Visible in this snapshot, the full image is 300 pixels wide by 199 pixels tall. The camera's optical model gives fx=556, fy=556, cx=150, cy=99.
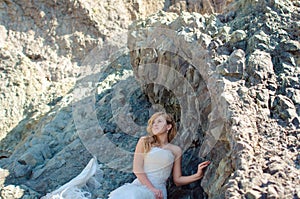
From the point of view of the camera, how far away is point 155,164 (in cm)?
452

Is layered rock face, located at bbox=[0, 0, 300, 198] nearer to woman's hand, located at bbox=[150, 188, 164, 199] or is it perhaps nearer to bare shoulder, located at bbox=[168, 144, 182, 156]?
bare shoulder, located at bbox=[168, 144, 182, 156]

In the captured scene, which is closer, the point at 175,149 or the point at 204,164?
the point at 204,164

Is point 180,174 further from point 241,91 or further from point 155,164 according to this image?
point 241,91

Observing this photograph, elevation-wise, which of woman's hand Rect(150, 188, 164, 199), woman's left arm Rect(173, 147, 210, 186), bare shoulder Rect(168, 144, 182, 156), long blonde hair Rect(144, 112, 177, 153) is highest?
long blonde hair Rect(144, 112, 177, 153)

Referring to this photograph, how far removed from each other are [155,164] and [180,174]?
22 cm

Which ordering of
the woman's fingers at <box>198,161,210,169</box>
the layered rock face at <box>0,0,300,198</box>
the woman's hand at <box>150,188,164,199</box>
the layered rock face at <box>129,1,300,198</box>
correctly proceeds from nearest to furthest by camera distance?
the layered rock face at <box>129,1,300,198</box> < the layered rock face at <box>0,0,300,198</box> < the woman's fingers at <box>198,161,210,169</box> < the woman's hand at <box>150,188,164,199</box>

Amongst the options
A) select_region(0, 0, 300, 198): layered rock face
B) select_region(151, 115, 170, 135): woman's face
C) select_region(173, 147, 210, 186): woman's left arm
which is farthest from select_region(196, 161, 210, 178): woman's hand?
select_region(151, 115, 170, 135): woman's face

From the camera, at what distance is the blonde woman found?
4.40 m

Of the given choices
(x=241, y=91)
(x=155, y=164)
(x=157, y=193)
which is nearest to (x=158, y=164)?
(x=155, y=164)

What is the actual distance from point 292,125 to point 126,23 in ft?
20.1

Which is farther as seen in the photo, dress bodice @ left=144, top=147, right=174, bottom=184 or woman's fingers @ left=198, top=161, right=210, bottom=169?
dress bodice @ left=144, top=147, right=174, bottom=184

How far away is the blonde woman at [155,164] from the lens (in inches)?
173

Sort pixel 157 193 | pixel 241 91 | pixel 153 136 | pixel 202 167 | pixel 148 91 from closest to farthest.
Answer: pixel 241 91 → pixel 202 167 → pixel 157 193 → pixel 153 136 → pixel 148 91

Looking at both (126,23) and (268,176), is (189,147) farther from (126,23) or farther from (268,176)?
A: (126,23)
